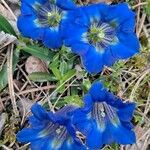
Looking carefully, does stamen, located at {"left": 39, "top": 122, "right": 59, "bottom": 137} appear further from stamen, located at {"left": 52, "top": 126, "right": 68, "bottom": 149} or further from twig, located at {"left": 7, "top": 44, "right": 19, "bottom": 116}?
twig, located at {"left": 7, "top": 44, "right": 19, "bottom": 116}

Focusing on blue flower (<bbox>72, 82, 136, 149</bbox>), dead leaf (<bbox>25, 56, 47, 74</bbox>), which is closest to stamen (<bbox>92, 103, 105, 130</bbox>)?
blue flower (<bbox>72, 82, 136, 149</bbox>)

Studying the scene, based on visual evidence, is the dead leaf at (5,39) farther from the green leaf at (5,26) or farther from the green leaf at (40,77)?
the green leaf at (40,77)

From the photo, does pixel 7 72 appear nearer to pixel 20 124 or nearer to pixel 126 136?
pixel 20 124

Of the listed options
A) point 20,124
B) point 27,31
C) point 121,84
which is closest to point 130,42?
point 121,84

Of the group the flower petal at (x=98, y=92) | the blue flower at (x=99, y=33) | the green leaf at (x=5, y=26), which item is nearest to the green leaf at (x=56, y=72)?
the blue flower at (x=99, y=33)

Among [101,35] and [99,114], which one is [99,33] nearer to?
[101,35]

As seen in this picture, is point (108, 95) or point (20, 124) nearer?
point (108, 95)
